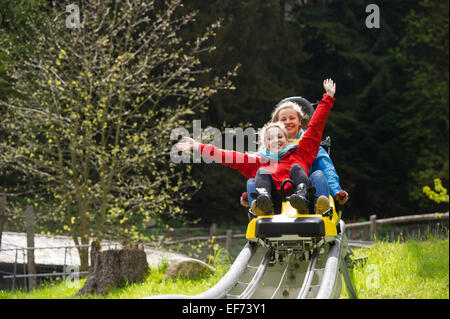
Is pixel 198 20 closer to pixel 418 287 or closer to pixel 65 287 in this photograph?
pixel 65 287

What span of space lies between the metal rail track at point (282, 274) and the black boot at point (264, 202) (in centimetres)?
34

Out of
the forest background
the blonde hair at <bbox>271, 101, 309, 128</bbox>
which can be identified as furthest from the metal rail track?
the forest background

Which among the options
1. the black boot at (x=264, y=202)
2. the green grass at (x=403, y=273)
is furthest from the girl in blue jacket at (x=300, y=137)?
the green grass at (x=403, y=273)

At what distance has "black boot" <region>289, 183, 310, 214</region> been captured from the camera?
3160 mm

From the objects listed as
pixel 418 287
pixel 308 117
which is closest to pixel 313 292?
pixel 308 117

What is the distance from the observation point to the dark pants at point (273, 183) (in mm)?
3334

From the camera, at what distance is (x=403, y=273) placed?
5.57m

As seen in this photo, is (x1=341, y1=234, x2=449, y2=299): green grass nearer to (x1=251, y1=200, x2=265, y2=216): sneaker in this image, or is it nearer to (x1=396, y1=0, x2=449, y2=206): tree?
(x1=251, y1=200, x2=265, y2=216): sneaker

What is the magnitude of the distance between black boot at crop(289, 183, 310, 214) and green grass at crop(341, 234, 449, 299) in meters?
1.52

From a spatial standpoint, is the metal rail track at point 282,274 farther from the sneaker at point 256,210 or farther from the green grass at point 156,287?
the green grass at point 156,287

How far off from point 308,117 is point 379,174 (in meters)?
14.5

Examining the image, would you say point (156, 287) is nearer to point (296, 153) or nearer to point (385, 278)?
point (385, 278)

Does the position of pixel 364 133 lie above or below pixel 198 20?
below

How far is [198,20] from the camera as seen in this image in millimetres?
13773
